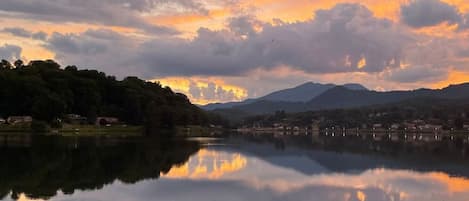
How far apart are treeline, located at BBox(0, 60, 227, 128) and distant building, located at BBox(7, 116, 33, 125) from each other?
1348 millimetres

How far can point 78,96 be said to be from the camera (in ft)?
348

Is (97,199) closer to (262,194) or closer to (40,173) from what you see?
(262,194)

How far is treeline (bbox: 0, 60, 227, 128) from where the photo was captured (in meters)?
93.1

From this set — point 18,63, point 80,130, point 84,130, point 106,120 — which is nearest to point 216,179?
point 80,130

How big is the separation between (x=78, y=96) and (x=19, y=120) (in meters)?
17.5

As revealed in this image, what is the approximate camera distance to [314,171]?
32156 mm

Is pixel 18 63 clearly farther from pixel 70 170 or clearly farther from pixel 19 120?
pixel 70 170

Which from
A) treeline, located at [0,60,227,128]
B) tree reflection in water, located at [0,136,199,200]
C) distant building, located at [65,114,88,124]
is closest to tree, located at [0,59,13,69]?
treeline, located at [0,60,227,128]

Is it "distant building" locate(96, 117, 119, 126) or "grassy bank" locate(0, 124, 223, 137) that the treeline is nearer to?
"distant building" locate(96, 117, 119, 126)

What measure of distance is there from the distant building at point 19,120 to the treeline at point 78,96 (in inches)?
53.1

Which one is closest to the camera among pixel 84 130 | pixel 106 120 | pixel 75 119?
pixel 84 130

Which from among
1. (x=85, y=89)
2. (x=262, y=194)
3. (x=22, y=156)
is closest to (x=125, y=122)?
(x=85, y=89)

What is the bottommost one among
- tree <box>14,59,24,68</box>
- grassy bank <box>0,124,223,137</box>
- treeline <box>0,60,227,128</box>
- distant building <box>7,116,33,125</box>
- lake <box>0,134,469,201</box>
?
lake <box>0,134,469,201</box>

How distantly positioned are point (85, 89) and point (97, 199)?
88.8 meters
